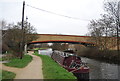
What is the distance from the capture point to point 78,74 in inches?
434

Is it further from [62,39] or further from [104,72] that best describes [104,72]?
[62,39]

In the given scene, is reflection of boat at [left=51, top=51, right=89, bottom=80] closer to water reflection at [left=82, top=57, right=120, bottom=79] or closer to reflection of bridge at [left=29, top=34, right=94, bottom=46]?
water reflection at [left=82, top=57, right=120, bottom=79]

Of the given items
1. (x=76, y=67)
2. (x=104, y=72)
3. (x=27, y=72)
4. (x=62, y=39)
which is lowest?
(x=104, y=72)

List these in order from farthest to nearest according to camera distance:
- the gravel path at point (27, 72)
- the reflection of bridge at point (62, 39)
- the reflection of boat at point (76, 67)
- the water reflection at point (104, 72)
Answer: the reflection of bridge at point (62, 39) < the water reflection at point (104, 72) < the reflection of boat at point (76, 67) < the gravel path at point (27, 72)

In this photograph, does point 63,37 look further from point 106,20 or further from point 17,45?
point 17,45

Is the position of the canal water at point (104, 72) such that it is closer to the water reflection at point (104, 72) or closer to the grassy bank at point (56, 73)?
the water reflection at point (104, 72)

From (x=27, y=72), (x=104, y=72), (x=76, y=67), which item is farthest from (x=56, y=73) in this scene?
(x=104, y=72)

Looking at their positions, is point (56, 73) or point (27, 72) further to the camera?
point (27, 72)

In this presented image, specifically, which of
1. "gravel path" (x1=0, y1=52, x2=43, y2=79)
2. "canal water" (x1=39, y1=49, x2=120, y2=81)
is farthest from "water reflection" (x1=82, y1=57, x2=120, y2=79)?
"gravel path" (x1=0, y1=52, x2=43, y2=79)

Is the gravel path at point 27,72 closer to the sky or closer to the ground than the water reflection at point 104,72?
closer to the sky

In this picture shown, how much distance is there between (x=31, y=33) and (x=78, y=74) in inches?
644

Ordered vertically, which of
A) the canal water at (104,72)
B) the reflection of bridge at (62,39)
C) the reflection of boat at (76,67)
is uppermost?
the reflection of bridge at (62,39)

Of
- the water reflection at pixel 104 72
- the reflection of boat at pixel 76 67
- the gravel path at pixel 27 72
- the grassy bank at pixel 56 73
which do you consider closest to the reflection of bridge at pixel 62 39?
the water reflection at pixel 104 72

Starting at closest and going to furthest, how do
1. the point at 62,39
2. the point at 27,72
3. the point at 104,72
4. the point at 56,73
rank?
the point at 56,73
the point at 27,72
the point at 104,72
the point at 62,39
